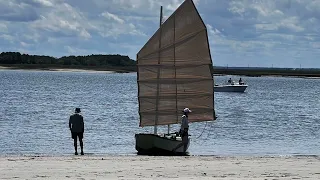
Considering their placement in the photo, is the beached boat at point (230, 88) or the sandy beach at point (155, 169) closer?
the sandy beach at point (155, 169)

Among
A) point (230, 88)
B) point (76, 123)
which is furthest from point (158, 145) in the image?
point (230, 88)

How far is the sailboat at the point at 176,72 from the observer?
26.3 m

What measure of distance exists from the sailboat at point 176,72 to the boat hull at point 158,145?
0.43m

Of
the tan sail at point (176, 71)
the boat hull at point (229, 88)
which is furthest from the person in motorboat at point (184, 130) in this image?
the boat hull at point (229, 88)

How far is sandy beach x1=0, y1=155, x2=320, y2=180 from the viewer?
607 inches

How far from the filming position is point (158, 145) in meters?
25.0

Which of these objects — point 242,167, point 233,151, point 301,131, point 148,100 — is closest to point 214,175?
point 242,167

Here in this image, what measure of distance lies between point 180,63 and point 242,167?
976 centimetres

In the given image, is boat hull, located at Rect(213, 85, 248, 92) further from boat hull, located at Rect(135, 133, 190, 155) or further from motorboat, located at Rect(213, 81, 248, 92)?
boat hull, located at Rect(135, 133, 190, 155)

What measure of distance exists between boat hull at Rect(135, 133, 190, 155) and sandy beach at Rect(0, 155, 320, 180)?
4.99 metres

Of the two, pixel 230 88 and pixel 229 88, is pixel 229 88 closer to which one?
pixel 229 88

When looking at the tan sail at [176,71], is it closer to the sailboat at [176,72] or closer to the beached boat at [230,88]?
the sailboat at [176,72]

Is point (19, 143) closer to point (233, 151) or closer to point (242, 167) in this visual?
point (233, 151)

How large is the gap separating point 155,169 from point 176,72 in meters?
10.2
